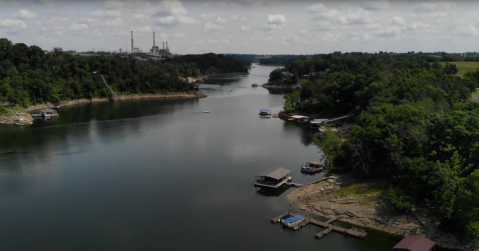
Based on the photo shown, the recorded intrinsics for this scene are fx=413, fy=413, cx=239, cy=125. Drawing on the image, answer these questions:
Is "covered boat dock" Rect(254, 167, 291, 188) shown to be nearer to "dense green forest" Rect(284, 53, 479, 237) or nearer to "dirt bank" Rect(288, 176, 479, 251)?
"dirt bank" Rect(288, 176, 479, 251)

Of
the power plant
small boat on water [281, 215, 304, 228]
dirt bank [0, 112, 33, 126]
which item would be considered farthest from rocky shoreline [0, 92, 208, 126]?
the power plant

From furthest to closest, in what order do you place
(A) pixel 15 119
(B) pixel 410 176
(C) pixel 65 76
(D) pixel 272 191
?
(C) pixel 65 76 < (A) pixel 15 119 < (D) pixel 272 191 < (B) pixel 410 176

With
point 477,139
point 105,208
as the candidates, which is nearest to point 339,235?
point 477,139

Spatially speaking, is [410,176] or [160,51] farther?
[160,51]

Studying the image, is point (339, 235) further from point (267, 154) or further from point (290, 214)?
point (267, 154)

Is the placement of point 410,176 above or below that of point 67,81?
below

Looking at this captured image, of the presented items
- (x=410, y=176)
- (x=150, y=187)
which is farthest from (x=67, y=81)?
(x=410, y=176)

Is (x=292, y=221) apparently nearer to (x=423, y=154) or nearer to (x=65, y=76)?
(x=423, y=154)
